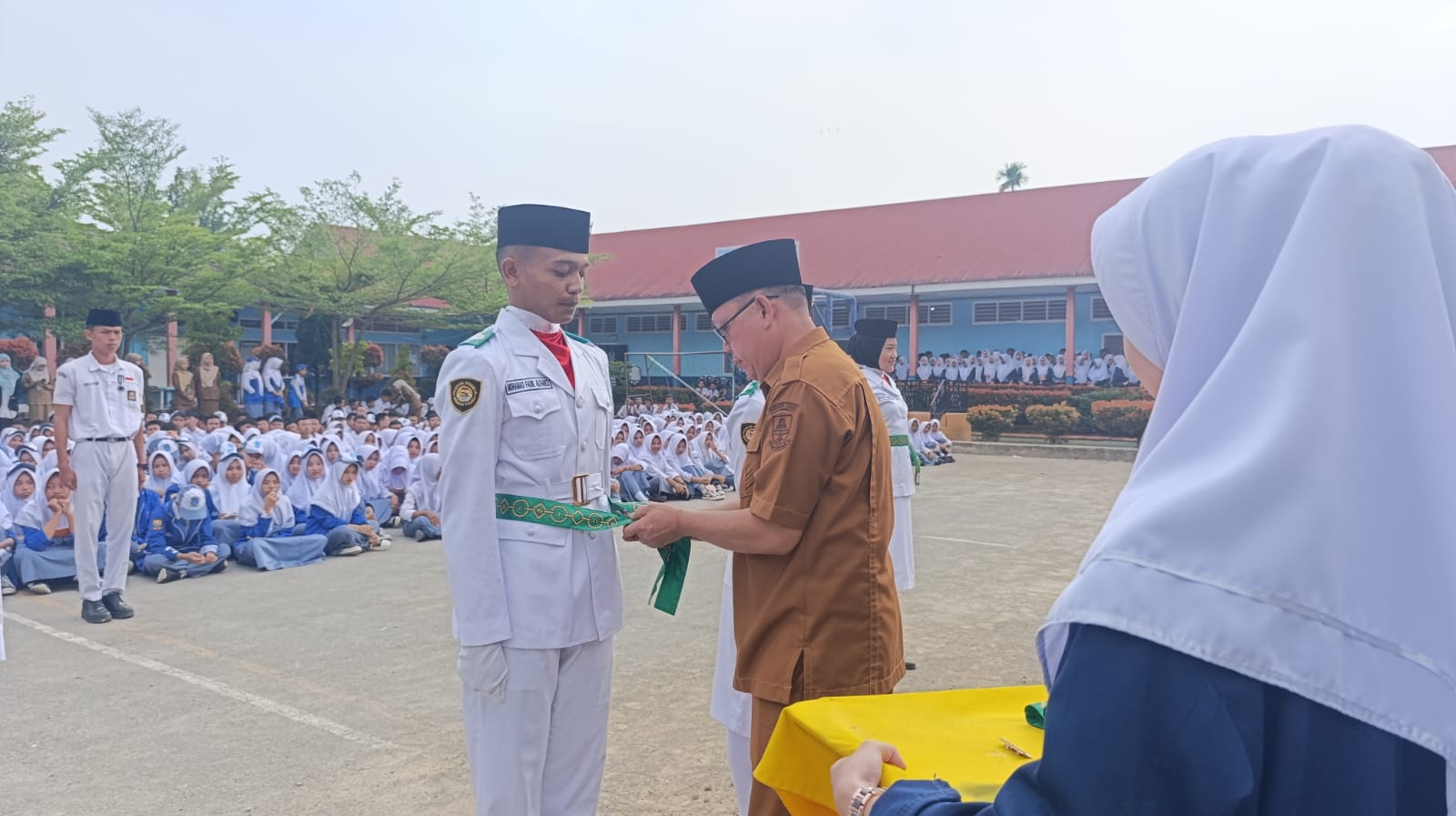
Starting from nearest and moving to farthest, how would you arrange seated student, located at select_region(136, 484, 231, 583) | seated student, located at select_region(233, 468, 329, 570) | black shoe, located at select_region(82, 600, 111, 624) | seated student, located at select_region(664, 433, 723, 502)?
black shoe, located at select_region(82, 600, 111, 624), seated student, located at select_region(136, 484, 231, 583), seated student, located at select_region(233, 468, 329, 570), seated student, located at select_region(664, 433, 723, 502)

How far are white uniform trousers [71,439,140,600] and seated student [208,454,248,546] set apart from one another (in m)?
1.66

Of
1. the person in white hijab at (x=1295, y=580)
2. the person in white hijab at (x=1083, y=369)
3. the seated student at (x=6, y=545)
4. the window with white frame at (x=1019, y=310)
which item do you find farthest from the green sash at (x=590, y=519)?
the window with white frame at (x=1019, y=310)

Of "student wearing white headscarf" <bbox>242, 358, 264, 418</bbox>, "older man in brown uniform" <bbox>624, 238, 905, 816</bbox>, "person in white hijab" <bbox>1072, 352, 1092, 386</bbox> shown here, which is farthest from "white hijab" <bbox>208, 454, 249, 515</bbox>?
"person in white hijab" <bbox>1072, 352, 1092, 386</bbox>

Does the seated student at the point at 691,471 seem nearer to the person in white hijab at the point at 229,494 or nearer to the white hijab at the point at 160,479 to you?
the person in white hijab at the point at 229,494

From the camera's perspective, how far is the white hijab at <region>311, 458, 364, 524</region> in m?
8.91

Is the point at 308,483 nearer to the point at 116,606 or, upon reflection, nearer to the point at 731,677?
the point at 116,606

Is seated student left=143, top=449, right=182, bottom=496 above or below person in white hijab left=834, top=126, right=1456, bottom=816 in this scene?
below

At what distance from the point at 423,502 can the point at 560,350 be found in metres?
7.69

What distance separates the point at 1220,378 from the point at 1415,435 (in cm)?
16

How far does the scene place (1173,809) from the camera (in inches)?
31.5

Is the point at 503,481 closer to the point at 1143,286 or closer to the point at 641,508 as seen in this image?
the point at 641,508

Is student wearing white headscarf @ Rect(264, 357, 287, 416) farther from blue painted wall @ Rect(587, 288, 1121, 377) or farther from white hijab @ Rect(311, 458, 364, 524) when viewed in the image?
white hijab @ Rect(311, 458, 364, 524)

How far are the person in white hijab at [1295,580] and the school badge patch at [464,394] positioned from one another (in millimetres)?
1948

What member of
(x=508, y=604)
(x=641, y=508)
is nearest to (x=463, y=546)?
(x=508, y=604)
